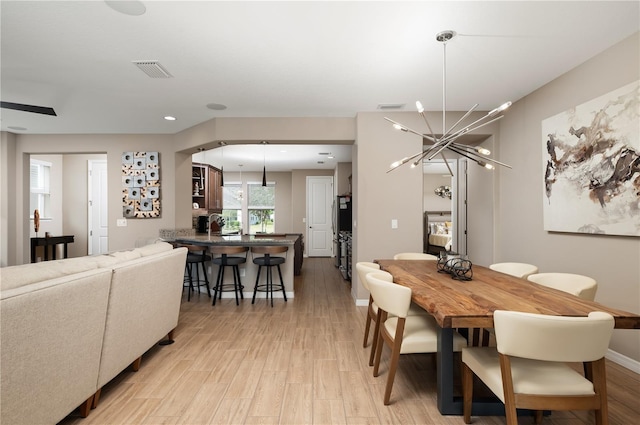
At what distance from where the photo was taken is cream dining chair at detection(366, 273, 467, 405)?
1.89 metres

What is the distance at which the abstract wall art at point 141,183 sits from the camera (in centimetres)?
523

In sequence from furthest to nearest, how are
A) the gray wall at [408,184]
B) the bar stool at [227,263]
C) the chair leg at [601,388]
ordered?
the bar stool at [227,263] → the gray wall at [408,184] → the chair leg at [601,388]

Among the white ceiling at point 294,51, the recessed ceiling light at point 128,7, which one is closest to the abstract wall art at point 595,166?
the white ceiling at point 294,51

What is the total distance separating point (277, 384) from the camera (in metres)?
2.23

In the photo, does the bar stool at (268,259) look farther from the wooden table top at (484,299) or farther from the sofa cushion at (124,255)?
the wooden table top at (484,299)

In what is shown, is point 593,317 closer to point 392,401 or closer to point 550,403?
point 550,403

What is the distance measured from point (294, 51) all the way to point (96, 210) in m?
6.69

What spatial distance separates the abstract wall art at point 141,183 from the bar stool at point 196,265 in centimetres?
120

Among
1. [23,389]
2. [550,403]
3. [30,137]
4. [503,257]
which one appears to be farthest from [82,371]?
[30,137]

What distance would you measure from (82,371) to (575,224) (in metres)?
4.17

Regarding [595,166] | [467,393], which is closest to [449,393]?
[467,393]

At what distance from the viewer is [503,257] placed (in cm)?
416

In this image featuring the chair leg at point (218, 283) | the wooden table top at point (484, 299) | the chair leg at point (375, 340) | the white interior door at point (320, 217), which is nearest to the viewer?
the wooden table top at point (484, 299)

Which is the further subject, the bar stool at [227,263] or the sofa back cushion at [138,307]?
the bar stool at [227,263]
